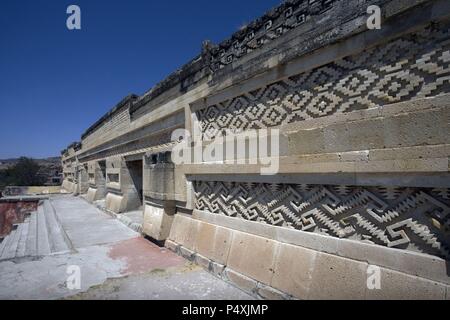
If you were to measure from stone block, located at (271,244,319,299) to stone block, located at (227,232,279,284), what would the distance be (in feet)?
0.31

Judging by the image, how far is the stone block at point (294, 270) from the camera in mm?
2588

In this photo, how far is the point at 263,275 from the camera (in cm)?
297

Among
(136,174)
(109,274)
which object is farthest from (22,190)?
(109,274)

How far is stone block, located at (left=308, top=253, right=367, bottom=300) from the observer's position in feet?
7.39

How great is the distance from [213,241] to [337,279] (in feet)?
6.04

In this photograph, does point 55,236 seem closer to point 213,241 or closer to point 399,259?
point 213,241

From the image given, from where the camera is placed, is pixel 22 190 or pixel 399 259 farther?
pixel 22 190

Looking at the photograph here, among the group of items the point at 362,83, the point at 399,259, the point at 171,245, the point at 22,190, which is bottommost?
the point at 22,190

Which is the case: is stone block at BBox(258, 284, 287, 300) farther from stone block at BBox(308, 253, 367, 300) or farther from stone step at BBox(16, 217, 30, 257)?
stone step at BBox(16, 217, 30, 257)

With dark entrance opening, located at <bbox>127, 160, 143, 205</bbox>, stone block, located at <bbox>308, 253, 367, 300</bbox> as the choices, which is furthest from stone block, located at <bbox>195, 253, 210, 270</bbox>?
dark entrance opening, located at <bbox>127, 160, 143, 205</bbox>

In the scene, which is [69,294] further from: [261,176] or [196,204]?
[261,176]

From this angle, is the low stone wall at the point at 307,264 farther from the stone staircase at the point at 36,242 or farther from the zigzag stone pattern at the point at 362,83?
the stone staircase at the point at 36,242

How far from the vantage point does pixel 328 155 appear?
2592mm

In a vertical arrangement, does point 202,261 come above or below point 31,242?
above
